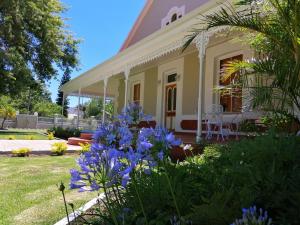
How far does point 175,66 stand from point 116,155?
1325cm

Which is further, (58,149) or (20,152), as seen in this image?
(58,149)

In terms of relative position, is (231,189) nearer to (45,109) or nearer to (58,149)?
(58,149)

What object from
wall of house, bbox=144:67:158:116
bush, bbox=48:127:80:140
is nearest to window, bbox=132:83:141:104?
wall of house, bbox=144:67:158:116

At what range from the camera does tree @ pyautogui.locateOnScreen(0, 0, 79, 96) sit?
88.4 feet

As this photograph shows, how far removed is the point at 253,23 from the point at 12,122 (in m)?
40.4

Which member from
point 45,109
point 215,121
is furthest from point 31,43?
point 45,109

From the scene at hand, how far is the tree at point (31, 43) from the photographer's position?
26.9m

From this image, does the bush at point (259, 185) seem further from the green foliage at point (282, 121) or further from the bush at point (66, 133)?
the bush at point (66, 133)

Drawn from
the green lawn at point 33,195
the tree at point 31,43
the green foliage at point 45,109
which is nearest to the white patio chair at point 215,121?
the green lawn at point 33,195

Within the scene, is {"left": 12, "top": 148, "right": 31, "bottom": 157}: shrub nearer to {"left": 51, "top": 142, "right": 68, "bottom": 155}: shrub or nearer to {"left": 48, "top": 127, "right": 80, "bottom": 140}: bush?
{"left": 51, "top": 142, "right": 68, "bottom": 155}: shrub

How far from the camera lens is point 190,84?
1414 cm

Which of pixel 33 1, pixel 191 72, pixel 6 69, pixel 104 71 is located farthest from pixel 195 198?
pixel 33 1

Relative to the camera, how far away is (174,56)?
14891mm

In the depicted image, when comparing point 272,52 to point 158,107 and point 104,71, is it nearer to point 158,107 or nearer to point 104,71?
point 158,107
